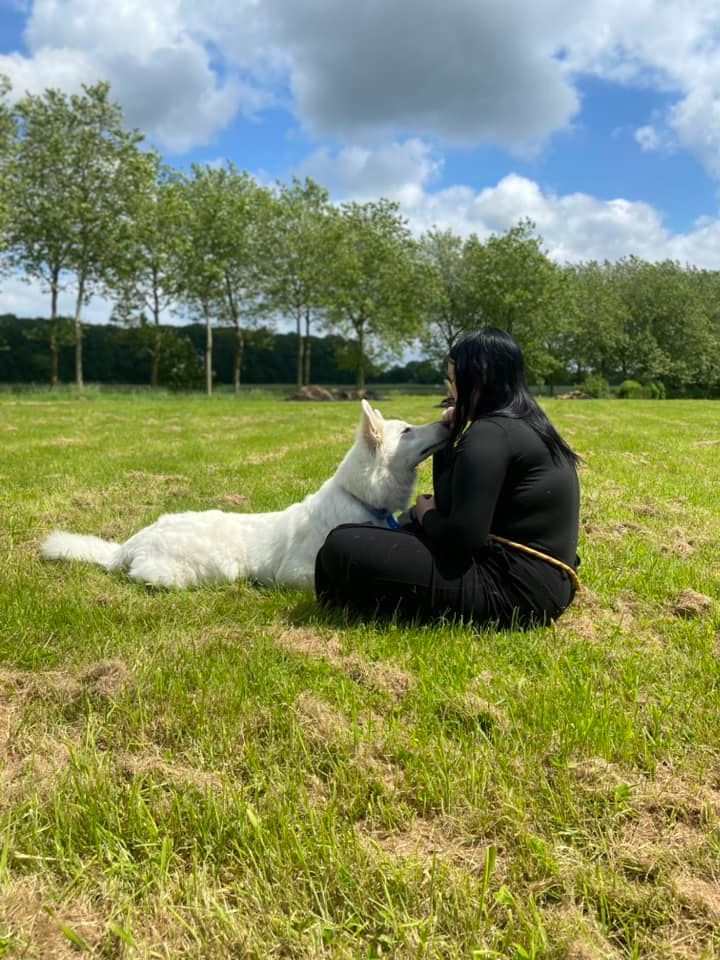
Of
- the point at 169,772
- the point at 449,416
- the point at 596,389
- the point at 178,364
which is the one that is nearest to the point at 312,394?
the point at 178,364

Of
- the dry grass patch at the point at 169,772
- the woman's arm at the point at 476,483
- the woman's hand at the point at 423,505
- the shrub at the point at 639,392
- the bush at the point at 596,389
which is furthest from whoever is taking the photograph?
the bush at the point at 596,389

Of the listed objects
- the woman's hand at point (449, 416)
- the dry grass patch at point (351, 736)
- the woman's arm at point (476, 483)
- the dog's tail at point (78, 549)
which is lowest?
the dry grass patch at point (351, 736)

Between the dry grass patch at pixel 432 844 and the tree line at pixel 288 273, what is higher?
Answer: the tree line at pixel 288 273

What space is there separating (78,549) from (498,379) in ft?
13.6

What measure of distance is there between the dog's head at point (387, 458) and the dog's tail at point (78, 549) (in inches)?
96.2

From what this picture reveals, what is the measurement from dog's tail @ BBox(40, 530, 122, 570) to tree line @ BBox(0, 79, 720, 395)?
28336 mm

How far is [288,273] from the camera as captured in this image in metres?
48.3

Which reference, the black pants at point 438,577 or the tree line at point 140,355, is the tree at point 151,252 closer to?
the tree line at point 140,355

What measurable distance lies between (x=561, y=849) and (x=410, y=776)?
66 centimetres

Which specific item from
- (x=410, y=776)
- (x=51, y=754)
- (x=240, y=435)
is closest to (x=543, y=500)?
(x=410, y=776)

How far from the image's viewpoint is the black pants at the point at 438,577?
12.6ft

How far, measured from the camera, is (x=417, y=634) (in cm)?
393

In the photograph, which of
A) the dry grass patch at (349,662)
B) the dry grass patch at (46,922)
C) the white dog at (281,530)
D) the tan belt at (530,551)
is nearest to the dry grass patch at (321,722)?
the dry grass patch at (349,662)

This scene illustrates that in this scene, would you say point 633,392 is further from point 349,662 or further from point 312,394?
point 349,662
